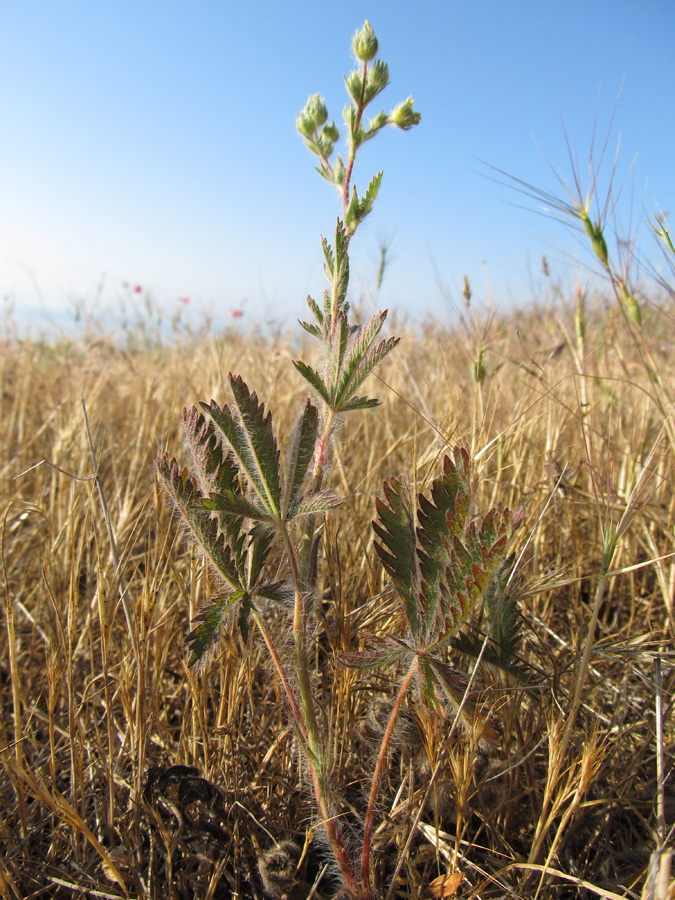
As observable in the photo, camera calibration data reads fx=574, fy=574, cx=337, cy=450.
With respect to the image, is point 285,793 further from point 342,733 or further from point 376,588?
point 376,588

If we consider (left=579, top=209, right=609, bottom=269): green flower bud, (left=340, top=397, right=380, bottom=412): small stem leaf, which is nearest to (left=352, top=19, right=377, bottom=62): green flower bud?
(left=340, top=397, right=380, bottom=412): small stem leaf

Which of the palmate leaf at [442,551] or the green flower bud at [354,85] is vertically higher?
the green flower bud at [354,85]

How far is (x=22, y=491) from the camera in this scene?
1.64 meters

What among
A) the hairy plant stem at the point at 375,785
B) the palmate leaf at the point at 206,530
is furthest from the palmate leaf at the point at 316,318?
the hairy plant stem at the point at 375,785

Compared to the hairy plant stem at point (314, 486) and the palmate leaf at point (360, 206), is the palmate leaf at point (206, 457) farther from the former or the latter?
the palmate leaf at point (360, 206)

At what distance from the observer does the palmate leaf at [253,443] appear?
1.87 feet

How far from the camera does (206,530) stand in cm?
60

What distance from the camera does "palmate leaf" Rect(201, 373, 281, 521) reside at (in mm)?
569

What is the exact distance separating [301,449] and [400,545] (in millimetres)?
144

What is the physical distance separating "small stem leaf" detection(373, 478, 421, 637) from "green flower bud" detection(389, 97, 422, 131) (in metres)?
0.38

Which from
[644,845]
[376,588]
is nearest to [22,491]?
[376,588]

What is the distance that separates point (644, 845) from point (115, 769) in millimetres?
765

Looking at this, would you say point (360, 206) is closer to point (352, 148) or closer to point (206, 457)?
point (352, 148)

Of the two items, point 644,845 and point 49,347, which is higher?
point 49,347
